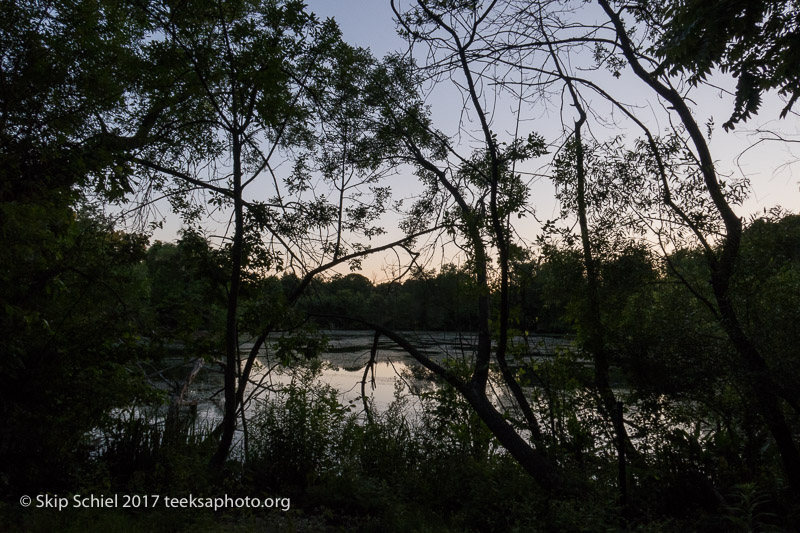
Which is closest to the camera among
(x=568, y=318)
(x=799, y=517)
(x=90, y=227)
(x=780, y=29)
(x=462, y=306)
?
(x=780, y=29)

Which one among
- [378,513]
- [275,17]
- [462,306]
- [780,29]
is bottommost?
[378,513]

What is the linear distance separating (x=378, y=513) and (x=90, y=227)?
14.3 feet

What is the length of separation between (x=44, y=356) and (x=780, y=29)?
644 centimetres

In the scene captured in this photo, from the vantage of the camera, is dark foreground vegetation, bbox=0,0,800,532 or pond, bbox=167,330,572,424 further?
pond, bbox=167,330,572,424

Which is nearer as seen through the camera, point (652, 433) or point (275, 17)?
point (275, 17)

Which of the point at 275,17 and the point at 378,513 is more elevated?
the point at 275,17

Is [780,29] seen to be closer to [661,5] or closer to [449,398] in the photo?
[661,5]

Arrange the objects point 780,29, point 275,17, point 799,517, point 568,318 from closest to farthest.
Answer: point 780,29
point 799,517
point 275,17
point 568,318

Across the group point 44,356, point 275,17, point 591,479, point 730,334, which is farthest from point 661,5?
point 44,356

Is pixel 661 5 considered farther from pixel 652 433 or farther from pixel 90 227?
pixel 90 227

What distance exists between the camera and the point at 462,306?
7.96 m

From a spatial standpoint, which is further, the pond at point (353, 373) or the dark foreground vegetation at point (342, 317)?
the pond at point (353, 373)

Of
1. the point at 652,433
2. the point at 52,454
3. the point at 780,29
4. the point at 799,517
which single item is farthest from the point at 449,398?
the point at 780,29

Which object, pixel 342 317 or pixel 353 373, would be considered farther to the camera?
pixel 353 373
